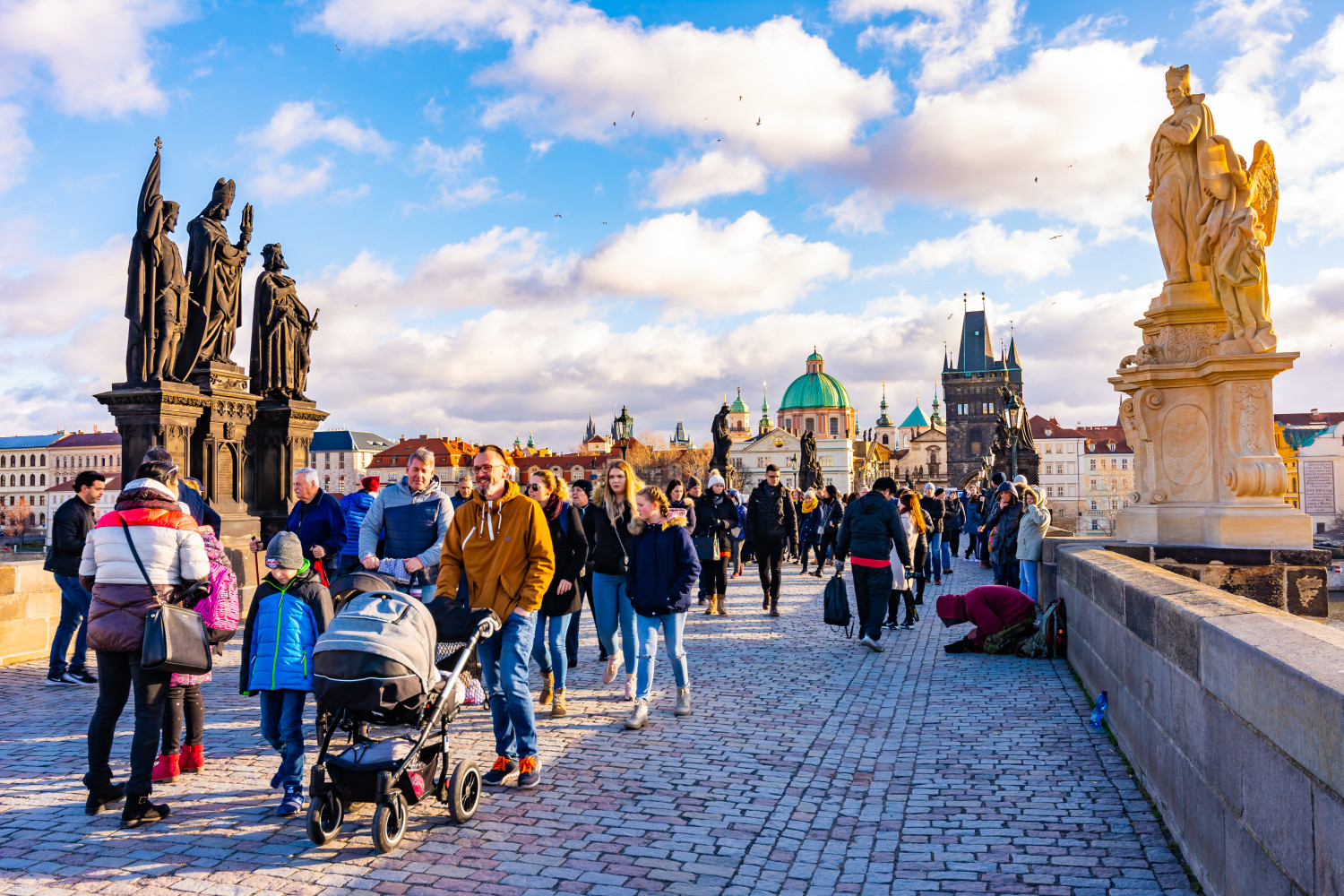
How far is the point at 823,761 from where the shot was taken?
588 cm

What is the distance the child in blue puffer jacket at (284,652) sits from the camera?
498 cm

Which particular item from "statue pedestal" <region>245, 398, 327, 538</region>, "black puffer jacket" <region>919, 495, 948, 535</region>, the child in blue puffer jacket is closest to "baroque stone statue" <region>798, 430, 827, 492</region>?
"black puffer jacket" <region>919, 495, 948, 535</region>

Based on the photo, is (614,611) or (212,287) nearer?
(614,611)

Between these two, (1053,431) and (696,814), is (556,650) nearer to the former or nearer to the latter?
(696,814)

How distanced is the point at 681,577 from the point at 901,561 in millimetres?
4702

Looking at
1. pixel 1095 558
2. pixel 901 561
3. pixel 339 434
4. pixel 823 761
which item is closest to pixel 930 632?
pixel 901 561

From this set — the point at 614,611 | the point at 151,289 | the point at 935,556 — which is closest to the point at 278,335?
the point at 151,289

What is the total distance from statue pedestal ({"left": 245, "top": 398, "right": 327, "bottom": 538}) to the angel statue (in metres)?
13.0

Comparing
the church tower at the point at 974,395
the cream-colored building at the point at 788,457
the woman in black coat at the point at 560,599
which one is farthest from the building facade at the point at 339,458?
the woman in black coat at the point at 560,599

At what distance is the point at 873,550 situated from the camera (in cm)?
1030

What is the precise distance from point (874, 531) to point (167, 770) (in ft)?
23.1

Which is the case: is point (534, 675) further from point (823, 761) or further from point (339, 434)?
point (339, 434)

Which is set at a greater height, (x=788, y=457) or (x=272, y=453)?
(x=788, y=457)

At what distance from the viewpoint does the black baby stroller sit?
14.4 ft
